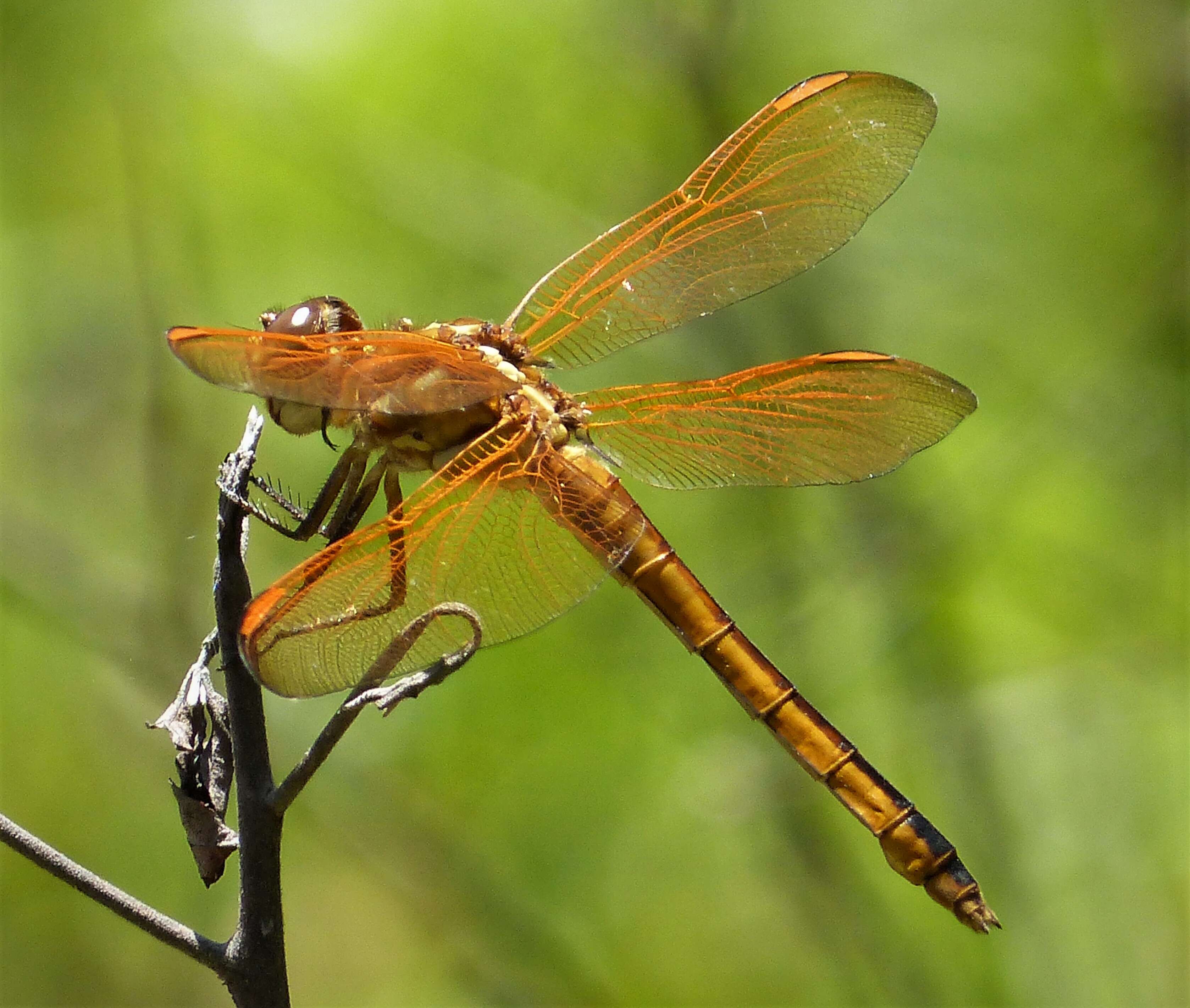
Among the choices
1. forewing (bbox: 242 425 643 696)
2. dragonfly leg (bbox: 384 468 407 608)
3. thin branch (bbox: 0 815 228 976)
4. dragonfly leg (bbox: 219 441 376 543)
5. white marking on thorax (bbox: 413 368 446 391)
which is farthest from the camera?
white marking on thorax (bbox: 413 368 446 391)

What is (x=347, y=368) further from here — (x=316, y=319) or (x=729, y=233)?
(x=729, y=233)

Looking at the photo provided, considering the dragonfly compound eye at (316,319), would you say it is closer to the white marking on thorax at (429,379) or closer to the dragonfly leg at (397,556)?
the white marking on thorax at (429,379)

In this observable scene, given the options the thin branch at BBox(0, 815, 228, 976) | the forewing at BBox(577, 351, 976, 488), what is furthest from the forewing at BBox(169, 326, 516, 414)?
the thin branch at BBox(0, 815, 228, 976)

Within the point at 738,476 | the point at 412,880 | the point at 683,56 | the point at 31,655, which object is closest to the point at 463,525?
the point at 738,476

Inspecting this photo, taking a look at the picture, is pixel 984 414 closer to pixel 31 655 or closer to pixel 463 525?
pixel 463 525

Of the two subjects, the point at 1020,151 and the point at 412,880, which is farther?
the point at 1020,151

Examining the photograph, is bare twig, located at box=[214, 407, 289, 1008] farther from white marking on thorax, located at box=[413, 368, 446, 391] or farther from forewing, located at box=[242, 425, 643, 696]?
white marking on thorax, located at box=[413, 368, 446, 391]
